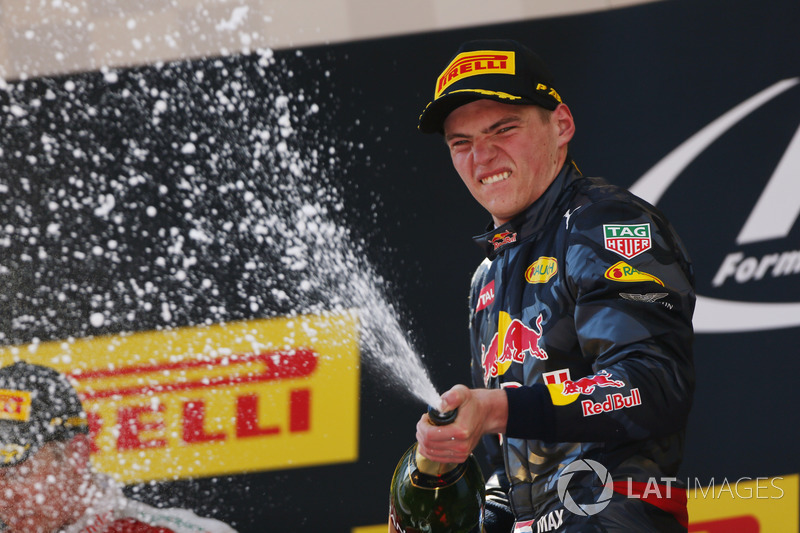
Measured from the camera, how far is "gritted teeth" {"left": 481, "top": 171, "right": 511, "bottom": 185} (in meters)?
1.37

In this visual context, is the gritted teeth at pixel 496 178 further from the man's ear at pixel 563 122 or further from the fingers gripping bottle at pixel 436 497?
the fingers gripping bottle at pixel 436 497

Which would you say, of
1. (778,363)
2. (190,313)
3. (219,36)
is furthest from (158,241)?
(778,363)

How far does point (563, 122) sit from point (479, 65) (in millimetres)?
207

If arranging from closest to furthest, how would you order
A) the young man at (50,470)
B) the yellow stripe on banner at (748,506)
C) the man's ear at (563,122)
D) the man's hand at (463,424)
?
the man's hand at (463,424)
the man's ear at (563,122)
the yellow stripe on banner at (748,506)
the young man at (50,470)

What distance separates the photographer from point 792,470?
2.26 metres

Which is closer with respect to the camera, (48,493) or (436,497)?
(436,497)

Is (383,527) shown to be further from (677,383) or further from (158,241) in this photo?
(677,383)

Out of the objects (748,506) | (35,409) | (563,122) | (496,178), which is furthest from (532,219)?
(35,409)

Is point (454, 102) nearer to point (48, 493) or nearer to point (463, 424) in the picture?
point (463, 424)

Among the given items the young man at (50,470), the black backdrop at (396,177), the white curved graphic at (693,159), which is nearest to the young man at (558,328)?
the black backdrop at (396,177)

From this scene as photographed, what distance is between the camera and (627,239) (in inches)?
44.0

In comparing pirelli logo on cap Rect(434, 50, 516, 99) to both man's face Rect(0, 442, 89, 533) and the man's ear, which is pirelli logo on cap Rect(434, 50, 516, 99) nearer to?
the man's ear

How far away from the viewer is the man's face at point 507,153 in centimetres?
137

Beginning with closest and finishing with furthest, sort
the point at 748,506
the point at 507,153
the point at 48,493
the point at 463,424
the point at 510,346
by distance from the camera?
the point at 463,424 → the point at 510,346 → the point at 507,153 → the point at 748,506 → the point at 48,493
